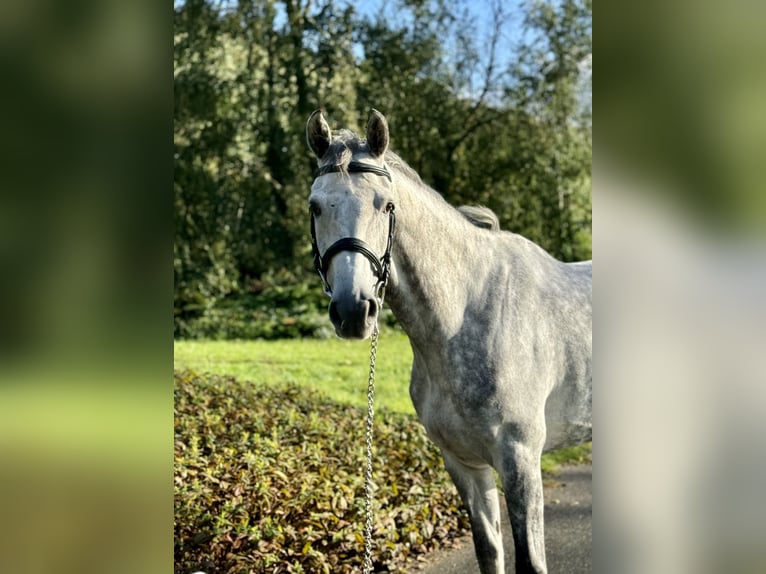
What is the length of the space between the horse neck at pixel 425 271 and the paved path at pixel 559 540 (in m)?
2.45

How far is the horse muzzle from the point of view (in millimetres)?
2131

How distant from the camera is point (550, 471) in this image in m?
6.34

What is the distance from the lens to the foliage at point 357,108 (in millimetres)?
8578

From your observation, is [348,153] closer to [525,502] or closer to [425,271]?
[425,271]

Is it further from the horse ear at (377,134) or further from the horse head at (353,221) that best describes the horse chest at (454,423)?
the horse ear at (377,134)

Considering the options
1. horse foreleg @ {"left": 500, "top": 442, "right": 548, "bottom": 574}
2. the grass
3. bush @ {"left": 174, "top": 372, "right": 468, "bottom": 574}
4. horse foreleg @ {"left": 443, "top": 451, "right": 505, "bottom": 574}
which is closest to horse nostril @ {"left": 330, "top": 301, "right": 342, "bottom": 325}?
horse foreleg @ {"left": 500, "top": 442, "right": 548, "bottom": 574}

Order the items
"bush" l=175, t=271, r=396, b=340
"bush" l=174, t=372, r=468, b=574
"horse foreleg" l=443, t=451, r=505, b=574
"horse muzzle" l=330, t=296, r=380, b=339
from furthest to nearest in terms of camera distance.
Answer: "bush" l=175, t=271, r=396, b=340
"bush" l=174, t=372, r=468, b=574
"horse foreleg" l=443, t=451, r=505, b=574
"horse muzzle" l=330, t=296, r=380, b=339

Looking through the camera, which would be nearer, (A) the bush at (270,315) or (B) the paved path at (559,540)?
(B) the paved path at (559,540)

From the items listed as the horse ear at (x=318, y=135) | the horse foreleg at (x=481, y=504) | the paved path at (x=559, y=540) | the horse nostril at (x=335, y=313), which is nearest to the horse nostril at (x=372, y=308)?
the horse nostril at (x=335, y=313)

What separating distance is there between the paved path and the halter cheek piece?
109 inches

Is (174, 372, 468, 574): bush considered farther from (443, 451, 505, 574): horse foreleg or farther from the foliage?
the foliage
